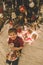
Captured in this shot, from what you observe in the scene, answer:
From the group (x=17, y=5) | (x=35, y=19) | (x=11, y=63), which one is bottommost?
(x=11, y=63)

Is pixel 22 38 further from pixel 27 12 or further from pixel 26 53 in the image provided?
pixel 27 12

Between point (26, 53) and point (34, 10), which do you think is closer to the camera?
point (26, 53)

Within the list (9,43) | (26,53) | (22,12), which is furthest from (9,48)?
(22,12)

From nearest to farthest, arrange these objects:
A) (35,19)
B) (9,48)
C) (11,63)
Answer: (11,63) < (9,48) < (35,19)

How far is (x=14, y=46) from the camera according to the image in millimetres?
2006

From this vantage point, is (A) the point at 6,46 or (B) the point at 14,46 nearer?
(B) the point at 14,46

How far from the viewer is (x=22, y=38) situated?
219 cm

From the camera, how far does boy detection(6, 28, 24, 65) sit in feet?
6.35

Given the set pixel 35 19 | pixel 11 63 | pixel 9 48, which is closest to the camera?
pixel 11 63

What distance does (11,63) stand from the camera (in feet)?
6.29

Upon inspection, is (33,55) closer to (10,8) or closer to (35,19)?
(35,19)

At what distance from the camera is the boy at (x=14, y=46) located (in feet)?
6.35

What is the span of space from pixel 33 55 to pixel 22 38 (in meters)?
0.29

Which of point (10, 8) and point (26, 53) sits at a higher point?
point (10, 8)
